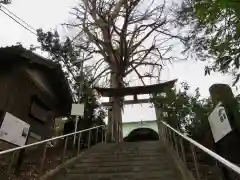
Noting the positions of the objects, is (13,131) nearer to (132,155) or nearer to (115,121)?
(132,155)

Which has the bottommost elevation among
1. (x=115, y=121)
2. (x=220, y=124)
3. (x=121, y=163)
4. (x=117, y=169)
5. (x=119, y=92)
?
(x=117, y=169)

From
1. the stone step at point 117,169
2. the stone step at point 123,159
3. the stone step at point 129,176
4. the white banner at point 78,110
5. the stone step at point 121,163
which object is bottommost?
the stone step at point 129,176

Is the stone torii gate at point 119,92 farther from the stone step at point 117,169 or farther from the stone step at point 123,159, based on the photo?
the stone step at point 117,169

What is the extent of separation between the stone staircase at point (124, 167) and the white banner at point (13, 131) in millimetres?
1021

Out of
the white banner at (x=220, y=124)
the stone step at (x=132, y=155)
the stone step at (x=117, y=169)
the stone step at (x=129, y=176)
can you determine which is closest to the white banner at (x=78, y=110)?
the stone step at (x=132, y=155)

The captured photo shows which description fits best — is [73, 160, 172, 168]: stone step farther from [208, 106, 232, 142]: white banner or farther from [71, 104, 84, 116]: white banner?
[71, 104, 84, 116]: white banner

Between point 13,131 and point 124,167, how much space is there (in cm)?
254

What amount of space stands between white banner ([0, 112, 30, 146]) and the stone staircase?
1.02 metres

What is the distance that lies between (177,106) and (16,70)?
19.8ft

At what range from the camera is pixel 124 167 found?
6207 mm

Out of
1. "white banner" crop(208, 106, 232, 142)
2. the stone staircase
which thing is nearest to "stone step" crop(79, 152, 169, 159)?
the stone staircase

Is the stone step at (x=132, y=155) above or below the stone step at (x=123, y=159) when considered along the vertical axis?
above

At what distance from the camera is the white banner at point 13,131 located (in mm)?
5059

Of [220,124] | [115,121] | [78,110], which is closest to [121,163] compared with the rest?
[78,110]
